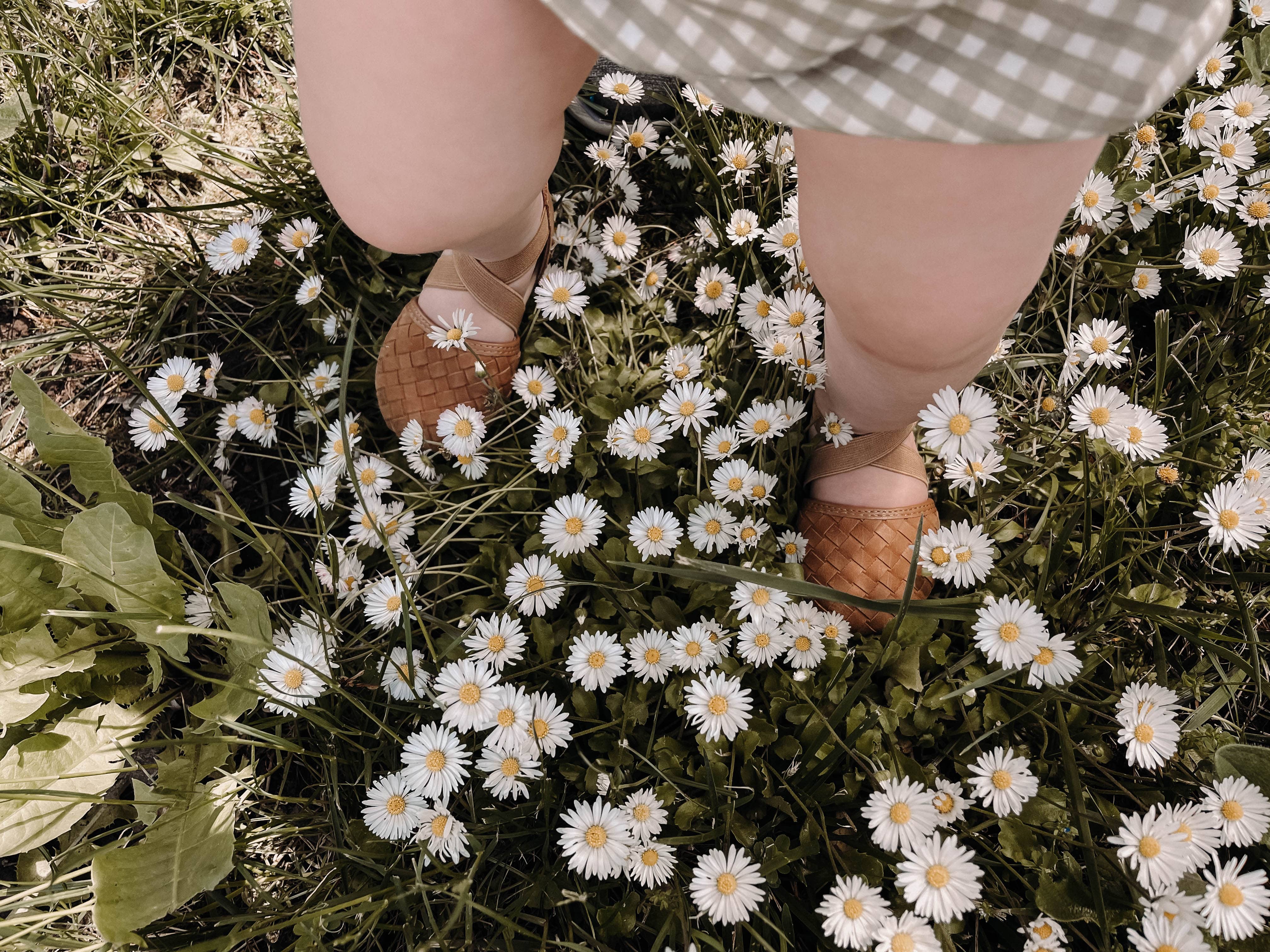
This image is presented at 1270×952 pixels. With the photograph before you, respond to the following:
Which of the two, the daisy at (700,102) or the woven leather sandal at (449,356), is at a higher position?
the daisy at (700,102)

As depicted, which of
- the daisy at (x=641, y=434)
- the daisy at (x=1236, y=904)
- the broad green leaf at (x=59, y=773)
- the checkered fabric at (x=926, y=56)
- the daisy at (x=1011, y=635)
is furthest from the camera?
the daisy at (x=641, y=434)

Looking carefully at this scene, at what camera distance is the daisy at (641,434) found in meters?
1.01

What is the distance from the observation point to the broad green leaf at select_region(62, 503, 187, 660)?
90 centimetres

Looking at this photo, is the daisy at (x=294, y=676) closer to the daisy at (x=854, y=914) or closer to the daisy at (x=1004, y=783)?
the daisy at (x=854, y=914)

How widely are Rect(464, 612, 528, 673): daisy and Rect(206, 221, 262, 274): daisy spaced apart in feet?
2.28

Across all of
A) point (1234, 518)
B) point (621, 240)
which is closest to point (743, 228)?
point (621, 240)

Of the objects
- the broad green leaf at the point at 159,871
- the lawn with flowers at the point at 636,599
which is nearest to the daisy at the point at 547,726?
the lawn with flowers at the point at 636,599

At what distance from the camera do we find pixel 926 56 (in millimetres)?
534

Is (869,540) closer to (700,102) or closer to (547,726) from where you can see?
(547,726)

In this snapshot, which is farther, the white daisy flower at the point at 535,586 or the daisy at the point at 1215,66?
the daisy at the point at 1215,66

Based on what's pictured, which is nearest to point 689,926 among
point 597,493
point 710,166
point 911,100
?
point 597,493

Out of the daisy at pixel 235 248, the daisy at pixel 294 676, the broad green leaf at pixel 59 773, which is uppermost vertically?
the daisy at pixel 235 248

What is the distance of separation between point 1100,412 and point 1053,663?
273 millimetres

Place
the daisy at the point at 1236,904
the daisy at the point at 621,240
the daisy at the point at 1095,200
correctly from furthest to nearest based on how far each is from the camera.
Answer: the daisy at the point at 621,240, the daisy at the point at 1095,200, the daisy at the point at 1236,904
